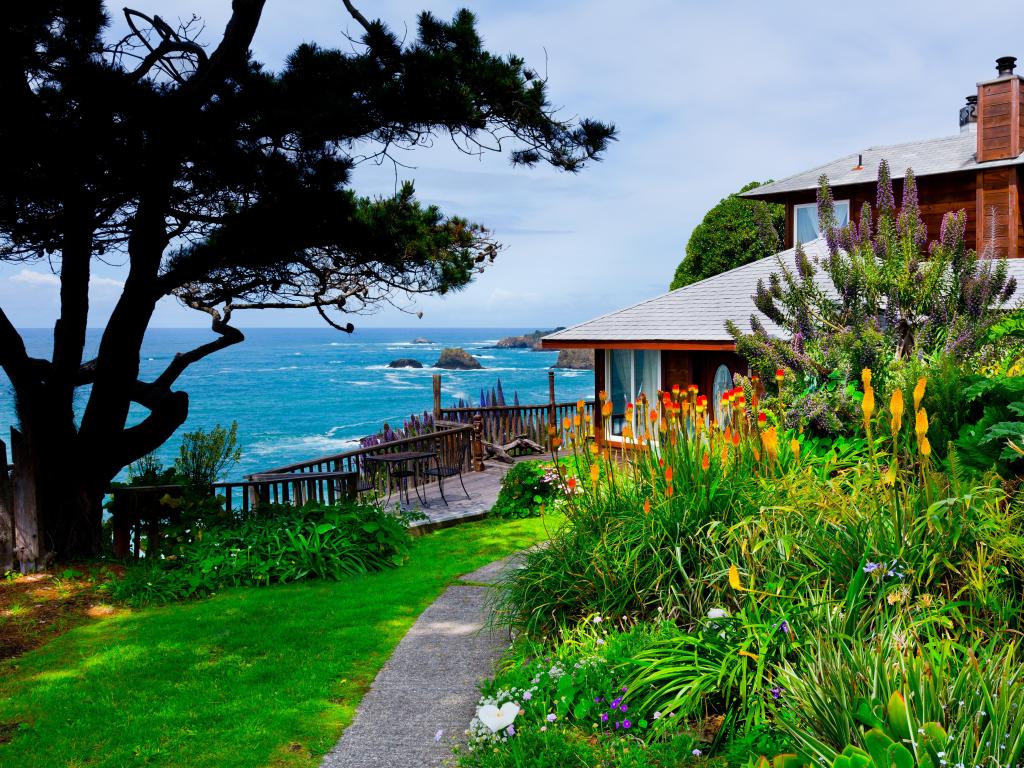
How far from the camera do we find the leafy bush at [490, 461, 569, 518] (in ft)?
37.8

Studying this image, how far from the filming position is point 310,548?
8.71 meters

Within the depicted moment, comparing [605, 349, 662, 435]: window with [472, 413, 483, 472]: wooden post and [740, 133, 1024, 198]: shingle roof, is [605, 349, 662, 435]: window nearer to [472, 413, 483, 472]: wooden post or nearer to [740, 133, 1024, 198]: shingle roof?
[472, 413, 483, 472]: wooden post

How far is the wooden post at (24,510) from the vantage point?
351 inches

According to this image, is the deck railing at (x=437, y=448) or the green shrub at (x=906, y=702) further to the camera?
the deck railing at (x=437, y=448)

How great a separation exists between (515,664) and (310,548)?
4.34 m

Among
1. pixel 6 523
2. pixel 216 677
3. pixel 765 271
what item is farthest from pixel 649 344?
pixel 216 677

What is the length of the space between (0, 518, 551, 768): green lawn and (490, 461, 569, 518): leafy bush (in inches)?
114

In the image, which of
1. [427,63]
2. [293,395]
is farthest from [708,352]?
[293,395]

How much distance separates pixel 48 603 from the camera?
8.26 meters

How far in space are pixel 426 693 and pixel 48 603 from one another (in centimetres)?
511

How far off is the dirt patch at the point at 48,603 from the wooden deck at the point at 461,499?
3843 mm

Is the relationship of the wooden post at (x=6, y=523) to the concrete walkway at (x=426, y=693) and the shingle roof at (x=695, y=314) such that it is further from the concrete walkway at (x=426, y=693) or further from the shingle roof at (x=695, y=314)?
the shingle roof at (x=695, y=314)

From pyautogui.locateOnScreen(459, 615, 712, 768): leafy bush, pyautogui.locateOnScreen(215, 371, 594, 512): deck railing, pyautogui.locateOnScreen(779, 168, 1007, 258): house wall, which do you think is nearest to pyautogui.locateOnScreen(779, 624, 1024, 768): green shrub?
pyautogui.locateOnScreen(459, 615, 712, 768): leafy bush

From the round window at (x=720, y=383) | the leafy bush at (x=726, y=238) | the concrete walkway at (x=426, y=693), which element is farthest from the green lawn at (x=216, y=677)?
the leafy bush at (x=726, y=238)
